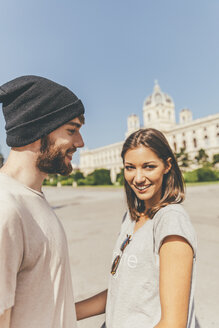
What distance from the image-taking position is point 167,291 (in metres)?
0.97

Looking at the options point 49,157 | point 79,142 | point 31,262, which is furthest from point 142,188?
point 31,262

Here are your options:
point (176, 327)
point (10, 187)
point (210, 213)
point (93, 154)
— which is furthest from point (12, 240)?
point (93, 154)

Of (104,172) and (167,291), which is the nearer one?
(167,291)

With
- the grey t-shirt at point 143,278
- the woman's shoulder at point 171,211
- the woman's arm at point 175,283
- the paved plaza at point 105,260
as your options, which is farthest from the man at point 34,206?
the paved plaza at point 105,260

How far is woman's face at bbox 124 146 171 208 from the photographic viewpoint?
136cm

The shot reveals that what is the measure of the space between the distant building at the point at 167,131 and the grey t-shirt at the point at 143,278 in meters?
56.0

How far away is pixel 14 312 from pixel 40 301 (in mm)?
95

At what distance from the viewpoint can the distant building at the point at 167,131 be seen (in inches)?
2124

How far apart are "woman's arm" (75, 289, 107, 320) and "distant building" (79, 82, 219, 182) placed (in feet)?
183

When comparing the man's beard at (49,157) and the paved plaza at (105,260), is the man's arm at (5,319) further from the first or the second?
the paved plaza at (105,260)

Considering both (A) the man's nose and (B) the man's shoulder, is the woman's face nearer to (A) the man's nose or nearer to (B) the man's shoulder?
(A) the man's nose

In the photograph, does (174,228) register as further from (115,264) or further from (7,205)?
Result: (7,205)

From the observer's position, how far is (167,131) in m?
63.9

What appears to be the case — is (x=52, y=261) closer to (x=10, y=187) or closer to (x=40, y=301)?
(x=40, y=301)
